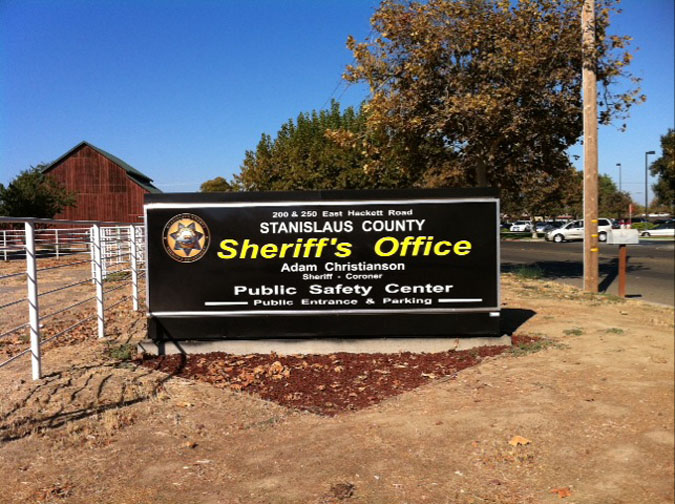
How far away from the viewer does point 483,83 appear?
468 inches

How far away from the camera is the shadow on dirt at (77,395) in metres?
4.66

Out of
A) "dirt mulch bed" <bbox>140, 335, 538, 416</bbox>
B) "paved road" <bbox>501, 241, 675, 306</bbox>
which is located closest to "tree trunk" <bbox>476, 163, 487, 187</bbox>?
"paved road" <bbox>501, 241, 675, 306</bbox>

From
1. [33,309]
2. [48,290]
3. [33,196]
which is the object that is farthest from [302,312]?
[33,196]

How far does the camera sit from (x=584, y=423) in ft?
12.8

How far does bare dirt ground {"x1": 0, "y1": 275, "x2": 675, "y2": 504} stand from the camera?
10.7ft

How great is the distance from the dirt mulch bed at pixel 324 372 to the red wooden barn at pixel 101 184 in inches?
89.2

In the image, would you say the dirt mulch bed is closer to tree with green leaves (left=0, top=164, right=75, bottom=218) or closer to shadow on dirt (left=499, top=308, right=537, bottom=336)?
shadow on dirt (left=499, top=308, right=537, bottom=336)

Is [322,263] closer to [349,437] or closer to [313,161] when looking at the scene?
[349,437]

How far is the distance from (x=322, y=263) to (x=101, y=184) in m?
8.34

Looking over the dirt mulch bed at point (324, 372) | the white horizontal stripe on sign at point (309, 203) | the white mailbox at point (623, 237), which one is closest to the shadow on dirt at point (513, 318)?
the dirt mulch bed at point (324, 372)

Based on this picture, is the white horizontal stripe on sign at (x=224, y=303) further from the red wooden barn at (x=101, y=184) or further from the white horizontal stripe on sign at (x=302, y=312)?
the red wooden barn at (x=101, y=184)

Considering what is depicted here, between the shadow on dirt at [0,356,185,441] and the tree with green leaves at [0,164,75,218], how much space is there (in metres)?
34.0

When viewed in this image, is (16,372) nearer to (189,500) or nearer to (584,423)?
(189,500)

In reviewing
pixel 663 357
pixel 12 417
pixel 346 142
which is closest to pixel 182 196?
pixel 12 417
